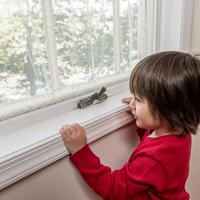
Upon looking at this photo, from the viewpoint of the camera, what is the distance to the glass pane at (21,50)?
684 mm

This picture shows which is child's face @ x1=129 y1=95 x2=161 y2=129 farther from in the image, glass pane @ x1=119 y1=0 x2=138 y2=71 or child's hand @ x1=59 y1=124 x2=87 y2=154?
glass pane @ x1=119 y1=0 x2=138 y2=71

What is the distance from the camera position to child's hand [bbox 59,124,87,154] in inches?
27.9

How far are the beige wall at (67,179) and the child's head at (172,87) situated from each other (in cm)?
20

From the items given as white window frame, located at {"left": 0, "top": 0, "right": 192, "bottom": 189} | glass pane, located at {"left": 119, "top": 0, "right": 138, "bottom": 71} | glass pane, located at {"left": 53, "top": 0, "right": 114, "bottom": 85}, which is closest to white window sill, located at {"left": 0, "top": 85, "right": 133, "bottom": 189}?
white window frame, located at {"left": 0, "top": 0, "right": 192, "bottom": 189}

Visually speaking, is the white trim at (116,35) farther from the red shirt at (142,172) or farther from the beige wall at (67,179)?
the red shirt at (142,172)

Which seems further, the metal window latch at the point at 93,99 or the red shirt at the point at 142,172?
the metal window latch at the point at 93,99

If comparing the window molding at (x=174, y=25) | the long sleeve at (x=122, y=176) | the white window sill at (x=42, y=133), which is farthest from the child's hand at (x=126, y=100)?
the window molding at (x=174, y=25)

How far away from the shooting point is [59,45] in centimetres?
81

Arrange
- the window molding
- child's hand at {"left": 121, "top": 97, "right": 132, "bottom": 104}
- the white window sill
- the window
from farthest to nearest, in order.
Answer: the window molding < child's hand at {"left": 121, "top": 97, "right": 132, "bottom": 104} < the window < the white window sill

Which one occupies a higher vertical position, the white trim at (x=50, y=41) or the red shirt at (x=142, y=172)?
the white trim at (x=50, y=41)

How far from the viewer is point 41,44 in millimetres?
762

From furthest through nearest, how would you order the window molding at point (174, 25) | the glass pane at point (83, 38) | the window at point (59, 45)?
the window molding at point (174, 25) → the glass pane at point (83, 38) → the window at point (59, 45)

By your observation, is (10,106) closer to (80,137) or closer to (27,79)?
(27,79)

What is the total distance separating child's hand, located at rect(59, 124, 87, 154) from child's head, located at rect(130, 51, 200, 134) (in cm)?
20
